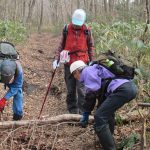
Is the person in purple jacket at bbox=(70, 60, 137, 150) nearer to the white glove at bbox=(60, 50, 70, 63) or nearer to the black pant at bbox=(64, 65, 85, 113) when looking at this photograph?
the white glove at bbox=(60, 50, 70, 63)

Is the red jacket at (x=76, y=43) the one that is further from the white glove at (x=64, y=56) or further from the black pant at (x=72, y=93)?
the black pant at (x=72, y=93)

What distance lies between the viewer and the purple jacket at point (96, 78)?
4.71m

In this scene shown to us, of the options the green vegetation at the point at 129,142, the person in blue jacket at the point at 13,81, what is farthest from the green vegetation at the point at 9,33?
the green vegetation at the point at 129,142

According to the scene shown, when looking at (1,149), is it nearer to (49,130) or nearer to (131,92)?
(49,130)

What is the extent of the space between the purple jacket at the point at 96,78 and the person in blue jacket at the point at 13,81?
1349 mm

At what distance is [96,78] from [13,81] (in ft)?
6.33

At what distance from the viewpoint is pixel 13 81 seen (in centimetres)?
613

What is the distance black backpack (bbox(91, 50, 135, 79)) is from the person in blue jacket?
58.7 inches

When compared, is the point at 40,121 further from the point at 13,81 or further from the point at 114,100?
the point at 114,100

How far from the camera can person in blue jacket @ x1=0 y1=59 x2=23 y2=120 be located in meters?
5.57

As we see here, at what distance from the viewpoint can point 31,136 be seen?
5332mm

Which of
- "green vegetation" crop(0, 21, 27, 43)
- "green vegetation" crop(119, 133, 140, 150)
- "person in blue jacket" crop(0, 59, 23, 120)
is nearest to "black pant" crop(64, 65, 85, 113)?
"person in blue jacket" crop(0, 59, 23, 120)

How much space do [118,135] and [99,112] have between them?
1025 millimetres

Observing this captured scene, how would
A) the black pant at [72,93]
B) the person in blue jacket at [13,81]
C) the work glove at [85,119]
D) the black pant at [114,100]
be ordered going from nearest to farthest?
the black pant at [114,100] < the work glove at [85,119] < the person in blue jacket at [13,81] < the black pant at [72,93]
